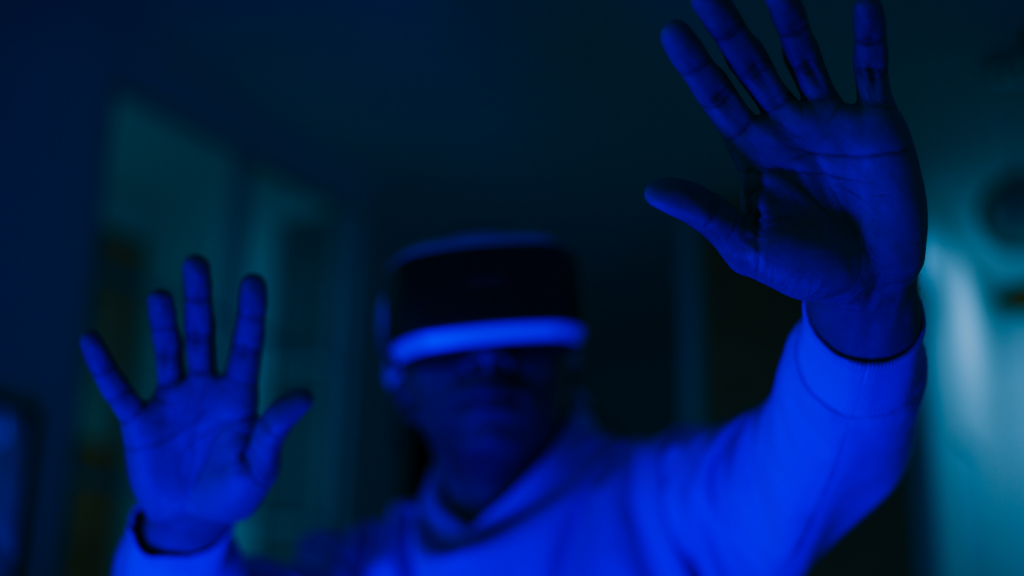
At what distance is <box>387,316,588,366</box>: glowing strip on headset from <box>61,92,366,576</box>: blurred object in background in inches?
61.6

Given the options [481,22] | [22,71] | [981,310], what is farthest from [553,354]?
[981,310]

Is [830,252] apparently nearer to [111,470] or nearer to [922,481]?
[111,470]

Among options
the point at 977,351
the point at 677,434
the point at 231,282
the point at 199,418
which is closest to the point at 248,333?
the point at 199,418

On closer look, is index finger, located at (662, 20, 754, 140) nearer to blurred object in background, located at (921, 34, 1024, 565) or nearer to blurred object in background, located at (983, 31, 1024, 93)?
blurred object in background, located at (983, 31, 1024, 93)

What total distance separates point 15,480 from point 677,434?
1.72m

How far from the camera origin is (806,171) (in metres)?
0.82

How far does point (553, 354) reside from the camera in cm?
145

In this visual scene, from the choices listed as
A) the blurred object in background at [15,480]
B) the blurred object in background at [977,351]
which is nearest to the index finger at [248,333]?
the blurred object in background at [15,480]

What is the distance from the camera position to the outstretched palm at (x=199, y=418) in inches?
43.0

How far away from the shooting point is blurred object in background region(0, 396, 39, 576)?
6.65 feet

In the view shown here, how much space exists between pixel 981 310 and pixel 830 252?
12.3 feet

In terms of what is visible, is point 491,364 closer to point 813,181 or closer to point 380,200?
point 813,181

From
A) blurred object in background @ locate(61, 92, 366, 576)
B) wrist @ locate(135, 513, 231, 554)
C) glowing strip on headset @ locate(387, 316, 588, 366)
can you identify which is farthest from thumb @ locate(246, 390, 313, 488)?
blurred object in background @ locate(61, 92, 366, 576)

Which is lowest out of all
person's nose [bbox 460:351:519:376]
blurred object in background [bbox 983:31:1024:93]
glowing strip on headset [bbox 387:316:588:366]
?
person's nose [bbox 460:351:519:376]
